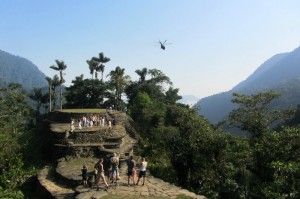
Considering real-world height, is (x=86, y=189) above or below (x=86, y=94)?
below

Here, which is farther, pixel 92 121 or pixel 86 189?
pixel 92 121

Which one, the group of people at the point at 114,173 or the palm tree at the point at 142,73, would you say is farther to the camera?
the palm tree at the point at 142,73

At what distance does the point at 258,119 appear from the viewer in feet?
112

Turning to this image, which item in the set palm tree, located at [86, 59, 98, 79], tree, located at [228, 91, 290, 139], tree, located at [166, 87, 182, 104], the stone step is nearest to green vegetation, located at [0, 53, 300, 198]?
tree, located at [228, 91, 290, 139]

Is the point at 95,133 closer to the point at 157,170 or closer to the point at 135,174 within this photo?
the point at 157,170

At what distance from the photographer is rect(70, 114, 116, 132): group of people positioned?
3148 cm

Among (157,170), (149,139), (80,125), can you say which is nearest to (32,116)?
(149,139)

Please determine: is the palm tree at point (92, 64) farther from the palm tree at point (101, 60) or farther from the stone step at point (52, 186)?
the stone step at point (52, 186)

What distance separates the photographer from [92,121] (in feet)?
106

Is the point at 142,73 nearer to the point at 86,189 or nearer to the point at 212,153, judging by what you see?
the point at 212,153

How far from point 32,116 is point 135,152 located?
1653 inches

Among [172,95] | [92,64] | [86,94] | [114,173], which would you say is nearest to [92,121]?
[114,173]

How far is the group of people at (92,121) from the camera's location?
3148 centimetres

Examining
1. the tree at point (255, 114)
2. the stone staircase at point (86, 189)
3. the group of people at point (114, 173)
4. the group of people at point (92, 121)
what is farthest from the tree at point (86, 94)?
the group of people at point (114, 173)
